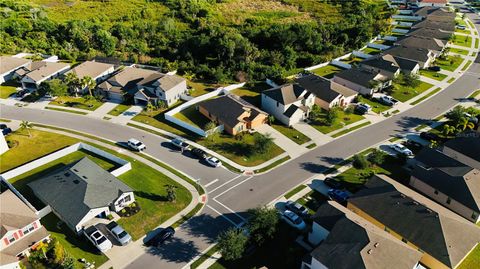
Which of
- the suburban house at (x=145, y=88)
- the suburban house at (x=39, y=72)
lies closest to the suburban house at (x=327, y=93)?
the suburban house at (x=145, y=88)

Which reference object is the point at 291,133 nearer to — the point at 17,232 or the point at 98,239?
the point at 98,239

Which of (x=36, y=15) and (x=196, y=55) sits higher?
(x=36, y=15)

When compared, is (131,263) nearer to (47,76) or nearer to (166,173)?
(166,173)

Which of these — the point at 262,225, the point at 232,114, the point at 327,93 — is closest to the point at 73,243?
the point at 262,225

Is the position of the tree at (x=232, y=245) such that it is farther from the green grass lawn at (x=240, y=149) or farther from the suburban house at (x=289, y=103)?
the suburban house at (x=289, y=103)

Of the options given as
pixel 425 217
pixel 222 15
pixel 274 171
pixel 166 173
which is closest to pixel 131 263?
pixel 166 173
